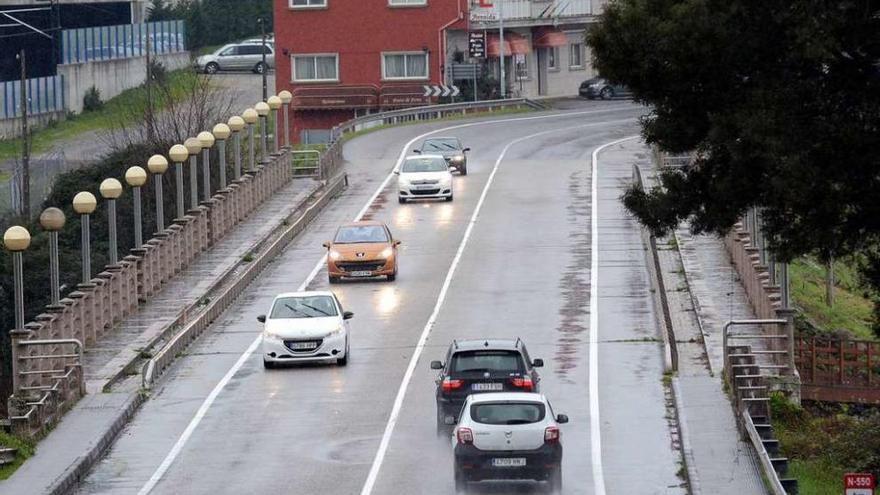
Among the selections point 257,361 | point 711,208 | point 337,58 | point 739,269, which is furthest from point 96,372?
point 337,58

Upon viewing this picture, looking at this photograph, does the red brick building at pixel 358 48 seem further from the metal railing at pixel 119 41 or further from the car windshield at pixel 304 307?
the car windshield at pixel 304 307

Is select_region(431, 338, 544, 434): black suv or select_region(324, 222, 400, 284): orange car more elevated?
select_region(324, 222, 400, 284): orange car

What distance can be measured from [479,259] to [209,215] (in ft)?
25.0

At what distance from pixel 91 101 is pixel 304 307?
6431cm

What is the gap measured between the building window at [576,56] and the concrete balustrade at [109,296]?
132 ft

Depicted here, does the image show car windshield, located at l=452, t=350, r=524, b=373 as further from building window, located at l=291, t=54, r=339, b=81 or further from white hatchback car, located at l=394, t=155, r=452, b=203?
building window, located at l=291, t=54, r=339, b=81

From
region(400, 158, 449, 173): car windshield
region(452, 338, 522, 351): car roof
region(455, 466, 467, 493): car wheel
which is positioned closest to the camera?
region(455, 466, 467, 493): car wheel

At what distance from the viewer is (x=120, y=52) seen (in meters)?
103

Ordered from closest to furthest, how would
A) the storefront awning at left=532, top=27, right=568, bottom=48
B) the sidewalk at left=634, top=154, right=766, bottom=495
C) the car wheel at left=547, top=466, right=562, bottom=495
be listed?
the car wheel at left=547, top=466, right=562, bottom=495
the sidewalk at left=634, top=154, right=766, bottom=495
the storefront awning at left=532, top=27, right=568, bottom=48

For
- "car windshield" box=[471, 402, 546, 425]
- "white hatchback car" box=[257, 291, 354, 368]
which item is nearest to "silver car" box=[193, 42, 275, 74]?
"white hatchback car" box=[257, 291, 354, 368]

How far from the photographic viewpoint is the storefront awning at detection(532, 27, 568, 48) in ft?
313

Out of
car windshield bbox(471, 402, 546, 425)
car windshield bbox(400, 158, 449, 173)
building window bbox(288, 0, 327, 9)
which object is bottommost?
car windshield bbox(471, 402, 546, 425)

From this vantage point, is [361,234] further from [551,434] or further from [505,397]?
[551,434]

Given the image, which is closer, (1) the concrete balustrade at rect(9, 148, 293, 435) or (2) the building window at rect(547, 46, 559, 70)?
(1) the concrete balustrade at rect(9, 148, 293, 435)
